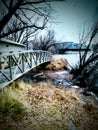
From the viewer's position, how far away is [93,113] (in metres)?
5.98

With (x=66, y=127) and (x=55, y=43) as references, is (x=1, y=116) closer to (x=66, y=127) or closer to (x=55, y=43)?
(x=66, y=127)

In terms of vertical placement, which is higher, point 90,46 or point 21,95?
point 90,46

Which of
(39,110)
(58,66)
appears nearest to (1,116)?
(39,110)

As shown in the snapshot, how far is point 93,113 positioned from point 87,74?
583 centimetres

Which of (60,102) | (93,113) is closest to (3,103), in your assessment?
(60,102)

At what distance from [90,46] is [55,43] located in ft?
44.8

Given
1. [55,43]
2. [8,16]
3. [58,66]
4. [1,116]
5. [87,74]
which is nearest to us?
[1,116]

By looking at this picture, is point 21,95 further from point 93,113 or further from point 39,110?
point 93,113

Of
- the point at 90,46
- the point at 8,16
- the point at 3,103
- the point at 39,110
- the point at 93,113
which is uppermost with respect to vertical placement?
the point at 8,16

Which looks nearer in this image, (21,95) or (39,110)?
(39,110)

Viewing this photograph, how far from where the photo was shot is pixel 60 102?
620 centimetres

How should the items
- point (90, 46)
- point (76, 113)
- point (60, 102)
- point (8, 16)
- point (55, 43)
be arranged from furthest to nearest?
point (55, 43) → point (90, 46) → point (60, 102) → point (76, 113) → point (8, 16)

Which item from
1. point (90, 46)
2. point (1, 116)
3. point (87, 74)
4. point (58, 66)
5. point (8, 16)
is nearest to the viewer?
point (1, 116)

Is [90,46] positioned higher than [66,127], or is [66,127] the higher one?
[90,46]
